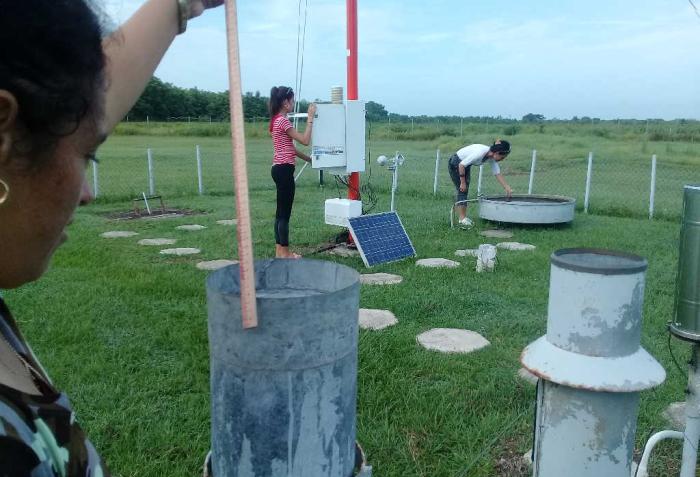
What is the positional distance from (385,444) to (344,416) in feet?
3.51

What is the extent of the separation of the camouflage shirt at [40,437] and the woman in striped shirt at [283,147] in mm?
5155

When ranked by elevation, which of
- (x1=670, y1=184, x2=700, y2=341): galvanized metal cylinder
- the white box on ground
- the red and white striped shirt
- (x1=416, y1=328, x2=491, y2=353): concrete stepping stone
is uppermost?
the red and white striped shirt

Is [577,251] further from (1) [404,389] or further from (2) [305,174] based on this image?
(2) [305,174]

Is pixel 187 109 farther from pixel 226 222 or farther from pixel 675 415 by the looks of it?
pixel 675 415

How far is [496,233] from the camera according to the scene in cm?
817

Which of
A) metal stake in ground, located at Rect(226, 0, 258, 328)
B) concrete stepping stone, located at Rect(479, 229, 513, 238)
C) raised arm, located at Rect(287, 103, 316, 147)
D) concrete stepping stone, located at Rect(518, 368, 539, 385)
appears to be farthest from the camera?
concrete stepping stone, located at Rect(479, 229, 513, 238)

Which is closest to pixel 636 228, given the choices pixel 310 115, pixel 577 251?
pixel 310 115

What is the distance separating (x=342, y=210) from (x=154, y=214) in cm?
433

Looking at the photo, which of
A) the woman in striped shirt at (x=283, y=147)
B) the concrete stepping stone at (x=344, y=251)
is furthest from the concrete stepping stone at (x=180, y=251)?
the concrete stepping stone at (x=344, y=251)

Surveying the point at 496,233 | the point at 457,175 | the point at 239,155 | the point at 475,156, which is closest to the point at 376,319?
the point at 239,155

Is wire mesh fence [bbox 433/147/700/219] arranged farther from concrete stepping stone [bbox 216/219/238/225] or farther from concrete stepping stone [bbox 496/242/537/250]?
concrete stepping stone [bbox 216/219/238/225]

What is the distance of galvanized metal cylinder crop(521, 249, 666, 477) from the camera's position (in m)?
1.83

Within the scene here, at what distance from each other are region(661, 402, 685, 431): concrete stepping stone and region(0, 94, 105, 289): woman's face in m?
3.08

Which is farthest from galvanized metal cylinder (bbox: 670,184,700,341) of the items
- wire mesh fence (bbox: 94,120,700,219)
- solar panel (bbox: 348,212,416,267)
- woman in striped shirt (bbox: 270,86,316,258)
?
wire mesh fence (bbox: 94,120,700,219)
